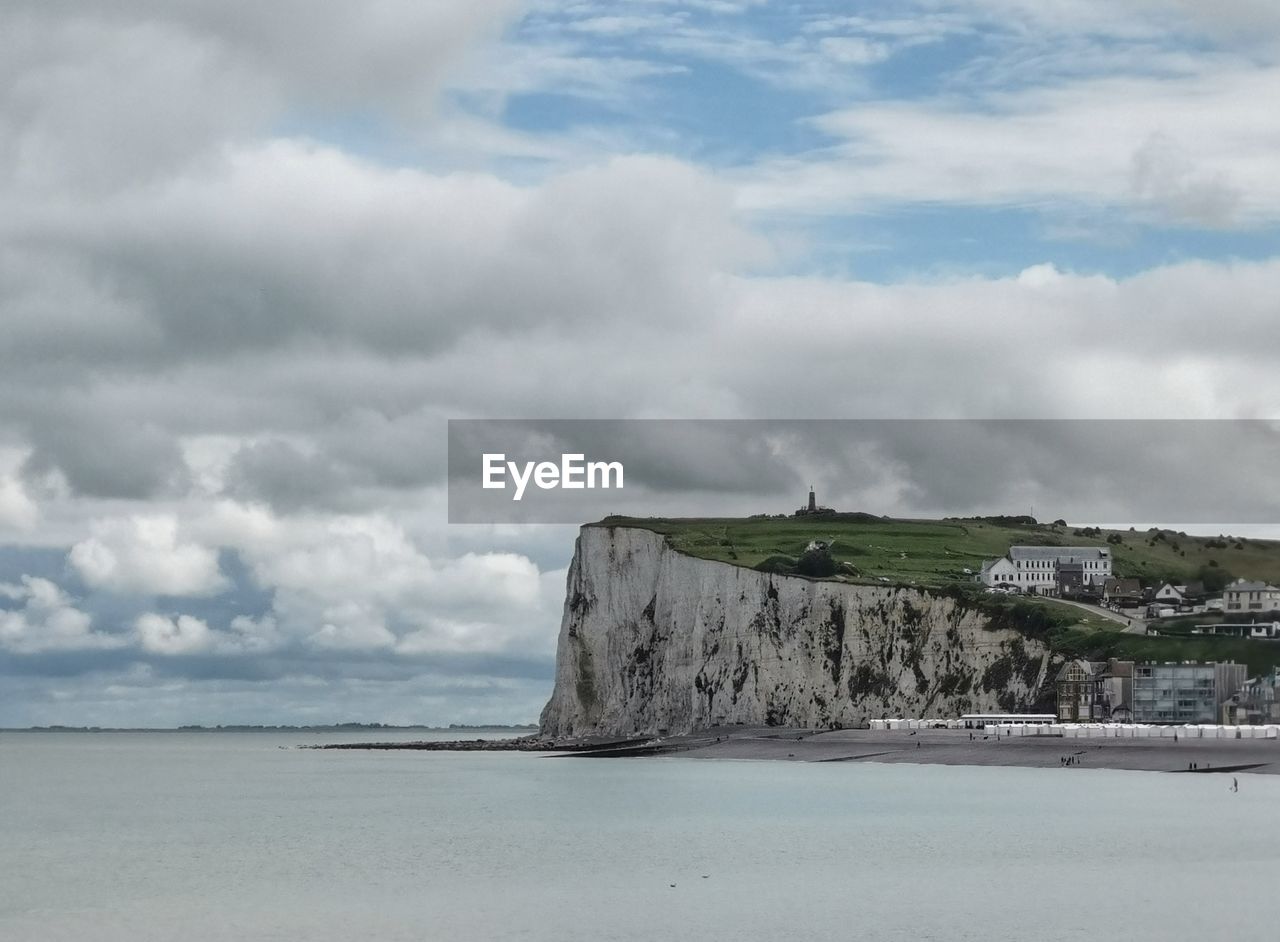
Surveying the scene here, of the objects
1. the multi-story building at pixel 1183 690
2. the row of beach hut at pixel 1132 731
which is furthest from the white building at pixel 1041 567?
the row of beach hut at pixel 1132 731

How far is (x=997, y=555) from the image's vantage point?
146 m

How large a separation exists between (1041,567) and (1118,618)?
71.7ft

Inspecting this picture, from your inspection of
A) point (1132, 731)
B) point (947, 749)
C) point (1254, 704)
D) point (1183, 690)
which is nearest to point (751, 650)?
point (947, 749)

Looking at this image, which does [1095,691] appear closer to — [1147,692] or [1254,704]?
[1147,692]

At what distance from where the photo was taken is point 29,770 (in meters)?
123

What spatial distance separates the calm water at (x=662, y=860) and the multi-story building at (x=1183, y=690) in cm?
1716

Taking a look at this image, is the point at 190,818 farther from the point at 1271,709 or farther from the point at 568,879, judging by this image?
the point at 1271,709

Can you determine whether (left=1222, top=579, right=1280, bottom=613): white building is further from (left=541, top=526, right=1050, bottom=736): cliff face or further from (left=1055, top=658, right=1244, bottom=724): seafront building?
(left=541, top=526, right=1050, bottom=736): cliff face

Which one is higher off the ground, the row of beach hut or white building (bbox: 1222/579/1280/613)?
white building (bbox: 1222/579/1280/613)

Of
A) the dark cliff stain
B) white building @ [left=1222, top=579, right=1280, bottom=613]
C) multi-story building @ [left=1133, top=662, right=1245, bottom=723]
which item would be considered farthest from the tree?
white building @ [left=1222, top=579, right=1280, bottom=613]

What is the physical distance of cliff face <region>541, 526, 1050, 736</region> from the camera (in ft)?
364

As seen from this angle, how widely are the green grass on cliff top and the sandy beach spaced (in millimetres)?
17485

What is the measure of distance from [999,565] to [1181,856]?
3606 inches

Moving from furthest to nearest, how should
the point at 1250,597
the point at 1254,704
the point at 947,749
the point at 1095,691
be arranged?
the point at 1095,691 < the point at 1250,597 < the point at 1254,704 < the point at 947,749
